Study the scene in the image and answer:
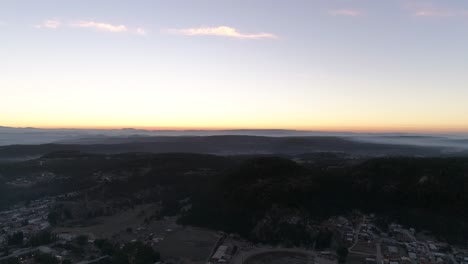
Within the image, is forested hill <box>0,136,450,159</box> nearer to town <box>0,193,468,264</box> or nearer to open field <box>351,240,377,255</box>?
town <box>0,193,468,264</box>

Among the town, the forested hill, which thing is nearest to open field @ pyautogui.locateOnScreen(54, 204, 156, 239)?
the town

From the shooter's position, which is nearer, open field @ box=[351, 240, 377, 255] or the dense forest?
open field @ box=[351, 240, 377, 255]

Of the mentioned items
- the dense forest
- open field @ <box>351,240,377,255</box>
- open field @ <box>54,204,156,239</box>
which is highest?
the dense forest

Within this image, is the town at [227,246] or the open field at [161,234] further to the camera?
the open field at [161,234]

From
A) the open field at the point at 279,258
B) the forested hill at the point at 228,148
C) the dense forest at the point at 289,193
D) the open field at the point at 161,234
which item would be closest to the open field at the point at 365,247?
the open field at the point at 279,258

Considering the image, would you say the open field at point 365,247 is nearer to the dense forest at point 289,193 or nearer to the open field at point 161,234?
the dense forest at point 289,193

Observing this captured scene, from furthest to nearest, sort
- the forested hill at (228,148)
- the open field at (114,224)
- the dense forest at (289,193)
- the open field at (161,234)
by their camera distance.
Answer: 1. the forested hill at (228,148)
2. the open field at (114,224)
3. the dense forest at (289,193)
4. the open field at (161,234)

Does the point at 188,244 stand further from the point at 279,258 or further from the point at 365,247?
the point at 365,247

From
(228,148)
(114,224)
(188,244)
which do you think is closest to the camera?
(188,244)

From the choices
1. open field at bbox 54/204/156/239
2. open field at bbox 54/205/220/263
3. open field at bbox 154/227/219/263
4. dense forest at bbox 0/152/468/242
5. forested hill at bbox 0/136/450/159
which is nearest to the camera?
open field at bbox 154/227/219/263

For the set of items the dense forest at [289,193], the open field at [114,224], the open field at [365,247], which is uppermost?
the dense forest at [289,193]

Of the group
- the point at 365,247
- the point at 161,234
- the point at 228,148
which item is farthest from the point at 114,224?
the point at 228,148

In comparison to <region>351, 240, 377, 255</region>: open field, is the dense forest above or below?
above
